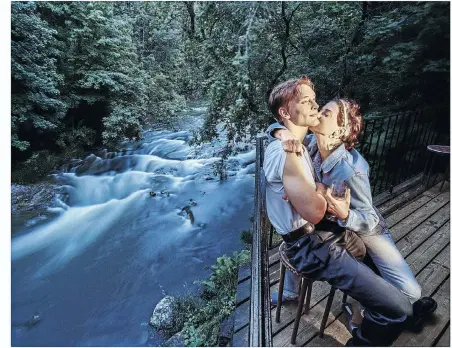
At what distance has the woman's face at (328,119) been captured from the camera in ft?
5.00

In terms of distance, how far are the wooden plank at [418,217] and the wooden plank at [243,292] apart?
163 cm

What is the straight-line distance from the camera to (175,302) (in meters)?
4.75

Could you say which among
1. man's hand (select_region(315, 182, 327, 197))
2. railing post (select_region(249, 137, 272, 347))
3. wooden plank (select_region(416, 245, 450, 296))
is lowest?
wooden plank (select_region(416, 245, 450, 296))

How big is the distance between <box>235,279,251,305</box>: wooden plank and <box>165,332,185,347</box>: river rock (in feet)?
6.65

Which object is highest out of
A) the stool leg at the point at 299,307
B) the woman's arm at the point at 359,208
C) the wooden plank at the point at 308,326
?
the woman's arm at the point at 359,208

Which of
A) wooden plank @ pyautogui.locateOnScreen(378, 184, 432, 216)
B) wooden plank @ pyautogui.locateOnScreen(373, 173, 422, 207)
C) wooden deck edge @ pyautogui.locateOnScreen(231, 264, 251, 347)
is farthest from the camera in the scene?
wooden plank @ pyautogui.locateOnScreen(373, 173, 422, 207)

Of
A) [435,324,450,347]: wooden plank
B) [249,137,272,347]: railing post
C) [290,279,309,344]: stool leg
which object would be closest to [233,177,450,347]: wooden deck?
[435,324,450,347]: wooden plank

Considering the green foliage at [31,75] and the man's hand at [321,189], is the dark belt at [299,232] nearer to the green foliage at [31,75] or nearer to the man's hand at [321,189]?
the man's hand at [321,189]

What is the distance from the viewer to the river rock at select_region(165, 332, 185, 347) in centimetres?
→ 406

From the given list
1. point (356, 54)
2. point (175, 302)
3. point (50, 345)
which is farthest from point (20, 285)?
point (356, 54)

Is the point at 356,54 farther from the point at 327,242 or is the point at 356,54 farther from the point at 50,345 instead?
the point at 50,345

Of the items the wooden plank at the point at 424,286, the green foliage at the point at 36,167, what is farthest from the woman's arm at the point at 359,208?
the green foliage at the point at 36,167

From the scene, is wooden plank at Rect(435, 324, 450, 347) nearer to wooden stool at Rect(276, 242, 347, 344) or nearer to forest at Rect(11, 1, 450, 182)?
wooden stool at Rect(276, 242, 347, 344)

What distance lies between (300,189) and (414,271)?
202cm
